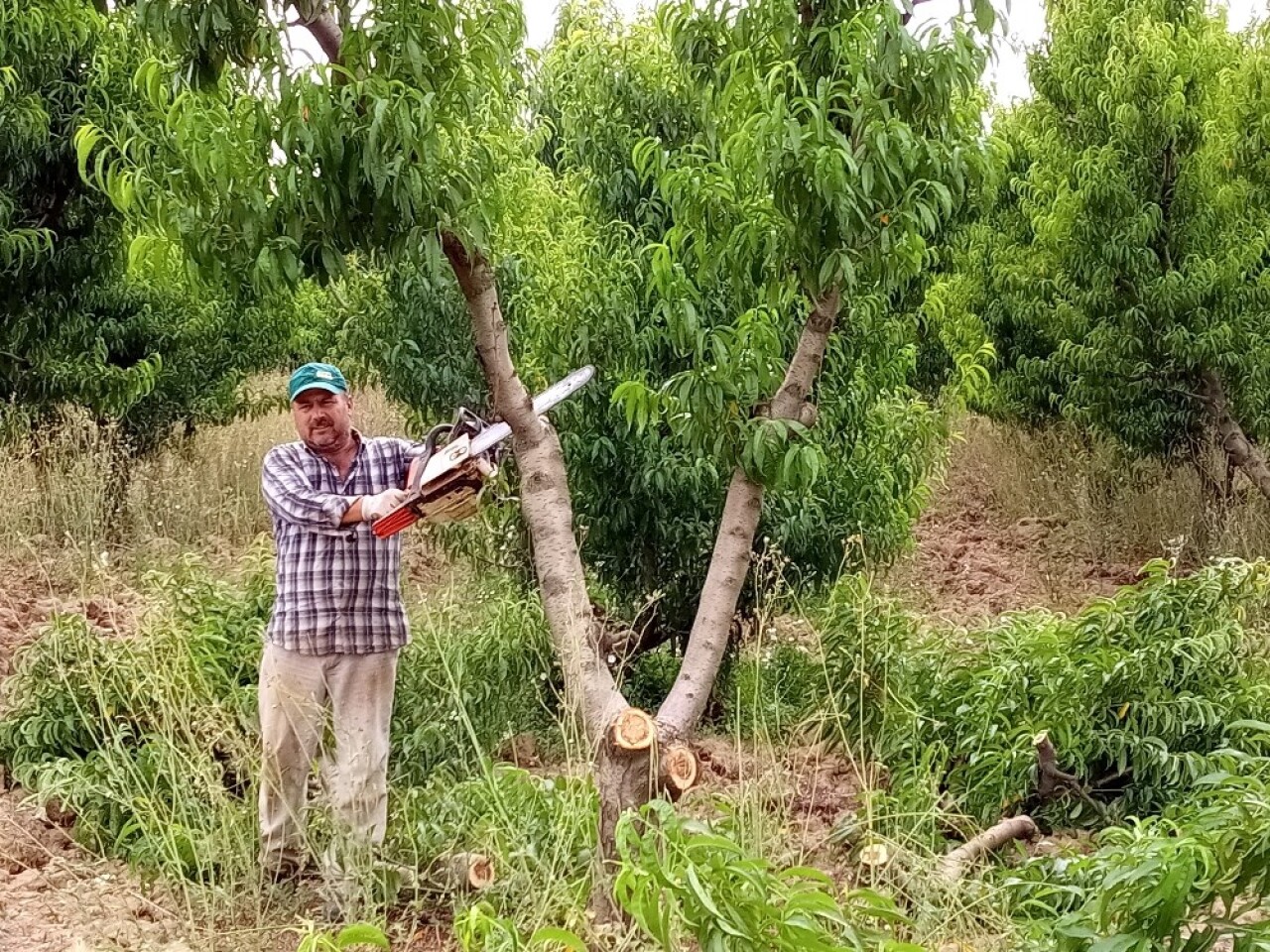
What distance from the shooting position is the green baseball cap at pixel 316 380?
12.0 ft

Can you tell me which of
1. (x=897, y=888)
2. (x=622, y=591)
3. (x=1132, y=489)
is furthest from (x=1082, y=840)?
(x=1132, y=489)

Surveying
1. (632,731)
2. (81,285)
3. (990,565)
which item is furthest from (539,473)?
(990,565)

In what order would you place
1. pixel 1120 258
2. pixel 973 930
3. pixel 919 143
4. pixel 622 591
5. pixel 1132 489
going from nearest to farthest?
pixel 973 930, pixel 919 143, pixel 622 591, pixel 1120 258, pixel 1132 489

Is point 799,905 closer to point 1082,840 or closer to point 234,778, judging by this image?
point 1082,840

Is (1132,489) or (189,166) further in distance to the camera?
(1132,489)

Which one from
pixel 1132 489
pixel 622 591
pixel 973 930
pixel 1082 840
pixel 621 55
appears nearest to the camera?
pixel 973 930

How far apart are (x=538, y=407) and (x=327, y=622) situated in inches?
35.0

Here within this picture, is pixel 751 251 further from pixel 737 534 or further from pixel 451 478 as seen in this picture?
pixel 451 478

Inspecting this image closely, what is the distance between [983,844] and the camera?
3.73 metres

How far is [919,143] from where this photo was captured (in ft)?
11.2

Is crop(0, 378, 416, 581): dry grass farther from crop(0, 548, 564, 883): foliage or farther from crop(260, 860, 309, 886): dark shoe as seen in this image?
crop(260, 860, 309, 886): dark shoe

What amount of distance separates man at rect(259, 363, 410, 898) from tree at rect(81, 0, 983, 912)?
1.49ft

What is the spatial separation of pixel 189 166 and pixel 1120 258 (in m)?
5.99

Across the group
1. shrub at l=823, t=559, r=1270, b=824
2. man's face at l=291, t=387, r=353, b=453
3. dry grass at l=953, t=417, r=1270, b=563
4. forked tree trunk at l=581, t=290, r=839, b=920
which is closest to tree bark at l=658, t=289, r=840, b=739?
forked tree trunk at l=581, t=290, r=839, b=920
